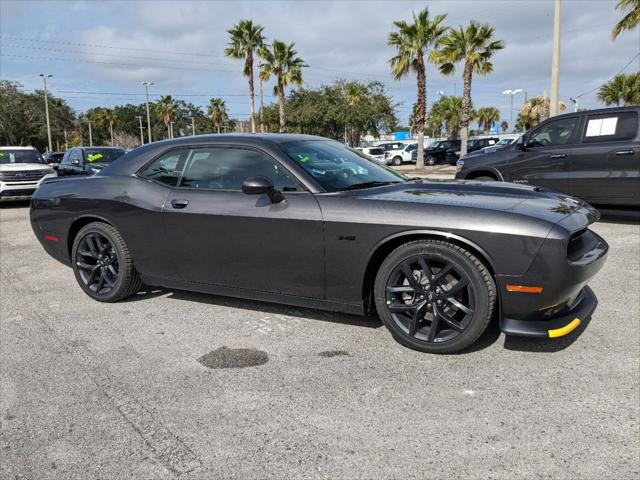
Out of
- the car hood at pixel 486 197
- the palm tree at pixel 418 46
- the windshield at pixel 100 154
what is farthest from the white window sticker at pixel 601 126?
the palm tree at pixel 418 46

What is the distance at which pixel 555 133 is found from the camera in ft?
26.5

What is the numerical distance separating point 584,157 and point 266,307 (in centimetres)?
573

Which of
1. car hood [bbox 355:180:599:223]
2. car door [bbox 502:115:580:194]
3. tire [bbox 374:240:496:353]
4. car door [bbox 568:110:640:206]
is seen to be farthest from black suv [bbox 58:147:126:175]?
tire [bbox 374:240:496:353]

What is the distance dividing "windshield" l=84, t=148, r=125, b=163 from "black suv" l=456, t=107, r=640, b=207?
11.4 meters

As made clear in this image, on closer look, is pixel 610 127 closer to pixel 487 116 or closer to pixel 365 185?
pixel 365 185

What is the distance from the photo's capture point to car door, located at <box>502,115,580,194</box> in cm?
788

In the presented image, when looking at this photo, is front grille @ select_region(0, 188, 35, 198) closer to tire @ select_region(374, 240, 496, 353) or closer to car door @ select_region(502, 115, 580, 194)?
car door @ select_region(502, 115, 580, 194)

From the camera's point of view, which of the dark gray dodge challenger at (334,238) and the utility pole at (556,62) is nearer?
the dark gray dodge challenger at (334,238)

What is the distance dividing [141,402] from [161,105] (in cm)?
7698

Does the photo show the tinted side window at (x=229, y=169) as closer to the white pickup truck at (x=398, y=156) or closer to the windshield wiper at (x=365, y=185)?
the windshield wiper at (x=365, y=185)

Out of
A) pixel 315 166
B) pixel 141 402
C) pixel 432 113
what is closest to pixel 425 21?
pixel 315 166

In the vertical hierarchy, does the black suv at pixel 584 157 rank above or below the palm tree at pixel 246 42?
below

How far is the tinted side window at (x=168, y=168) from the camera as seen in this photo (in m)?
4.31

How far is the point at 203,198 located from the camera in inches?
159
